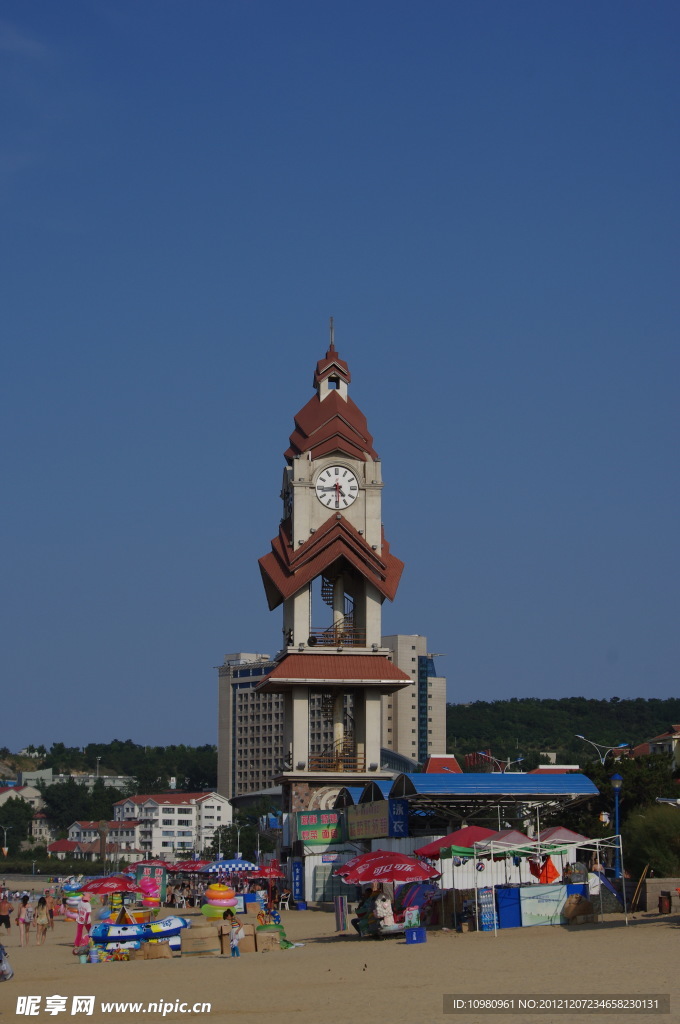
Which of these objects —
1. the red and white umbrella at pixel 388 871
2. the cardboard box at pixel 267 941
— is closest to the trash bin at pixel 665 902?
the red and white umbrella at pixel 388 871

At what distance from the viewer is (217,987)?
23250mm

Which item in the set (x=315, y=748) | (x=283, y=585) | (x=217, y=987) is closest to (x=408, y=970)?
(x=217, y=987)

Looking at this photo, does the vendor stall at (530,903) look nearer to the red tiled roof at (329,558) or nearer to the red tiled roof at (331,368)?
the red tiled roof at (329,558)

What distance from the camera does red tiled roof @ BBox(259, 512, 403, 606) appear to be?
56.7 metres

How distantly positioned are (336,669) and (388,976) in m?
32.7

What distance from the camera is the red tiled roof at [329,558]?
186 feet

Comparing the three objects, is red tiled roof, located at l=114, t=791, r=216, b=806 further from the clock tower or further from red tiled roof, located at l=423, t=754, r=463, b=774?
the clock tower

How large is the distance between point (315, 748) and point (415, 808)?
5714 inches

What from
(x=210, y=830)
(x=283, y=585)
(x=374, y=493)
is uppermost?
(x=374, y=493)

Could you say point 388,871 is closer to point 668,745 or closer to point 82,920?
point 82,920

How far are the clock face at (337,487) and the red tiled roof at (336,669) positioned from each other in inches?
265

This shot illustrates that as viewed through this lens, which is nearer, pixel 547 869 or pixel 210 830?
pixel 547 869

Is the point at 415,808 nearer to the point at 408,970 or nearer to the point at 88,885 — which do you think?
the point at 88,885

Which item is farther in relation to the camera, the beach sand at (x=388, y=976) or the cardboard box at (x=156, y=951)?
the cardboard box at (x=156, y=951)
